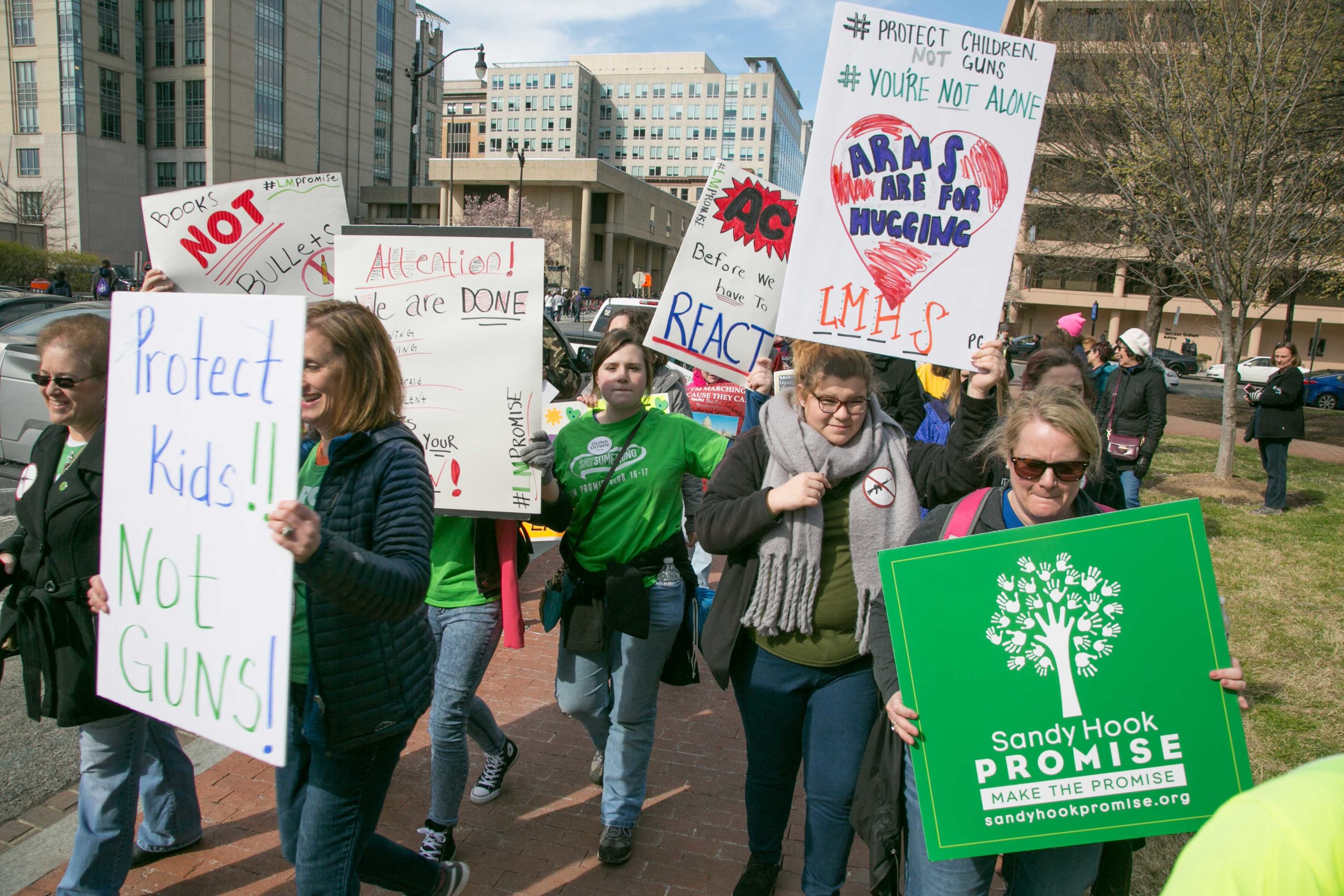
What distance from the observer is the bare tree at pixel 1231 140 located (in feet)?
33.3

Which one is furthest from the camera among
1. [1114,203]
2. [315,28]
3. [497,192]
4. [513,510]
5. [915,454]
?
[497,192]

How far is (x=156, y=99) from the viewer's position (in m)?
64.8

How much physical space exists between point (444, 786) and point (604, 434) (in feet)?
4.59

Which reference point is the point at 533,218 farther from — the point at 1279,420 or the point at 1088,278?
the point at 1279,420

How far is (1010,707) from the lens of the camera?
2098 mm

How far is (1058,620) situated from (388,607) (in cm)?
156

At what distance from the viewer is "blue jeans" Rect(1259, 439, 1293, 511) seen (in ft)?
32.7

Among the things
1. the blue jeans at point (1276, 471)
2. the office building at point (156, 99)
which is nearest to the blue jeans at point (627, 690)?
the blue jeans at point (1276, 471)

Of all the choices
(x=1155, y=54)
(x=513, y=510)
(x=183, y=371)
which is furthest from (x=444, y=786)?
(x=1155, y=54)

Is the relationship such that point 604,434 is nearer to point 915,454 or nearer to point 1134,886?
point 915,454

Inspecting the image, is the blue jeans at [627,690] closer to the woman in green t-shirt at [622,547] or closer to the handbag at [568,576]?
the woman in green t-shirt at [622,547]

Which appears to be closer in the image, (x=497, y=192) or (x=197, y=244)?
(x=197, y=244)

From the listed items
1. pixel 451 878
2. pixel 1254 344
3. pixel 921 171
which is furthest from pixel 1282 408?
pixel 1254 344

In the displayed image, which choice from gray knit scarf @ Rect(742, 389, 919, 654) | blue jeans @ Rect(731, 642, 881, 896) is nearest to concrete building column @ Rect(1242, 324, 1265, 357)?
gray knit scarf @ Rect(742, 389, 919, 654)
